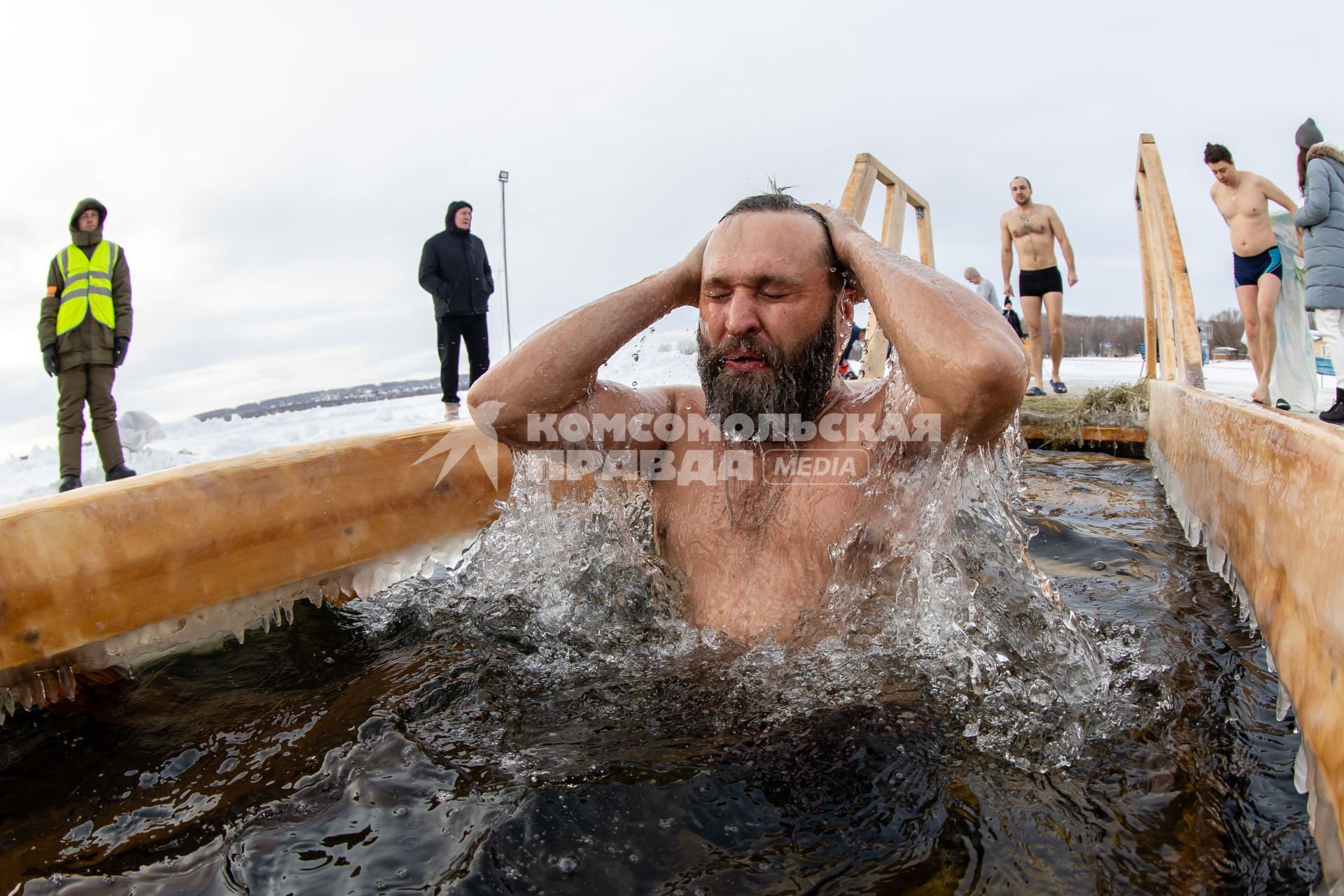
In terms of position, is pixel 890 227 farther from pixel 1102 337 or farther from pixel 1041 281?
pixel 1102 337

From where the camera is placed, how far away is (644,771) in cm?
160

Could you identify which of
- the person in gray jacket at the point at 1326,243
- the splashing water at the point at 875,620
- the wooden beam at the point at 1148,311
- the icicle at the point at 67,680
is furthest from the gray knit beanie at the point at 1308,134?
the icicle at the point at 67,680

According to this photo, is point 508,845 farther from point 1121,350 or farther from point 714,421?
point 1121,350

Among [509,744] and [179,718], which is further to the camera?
[179,718]

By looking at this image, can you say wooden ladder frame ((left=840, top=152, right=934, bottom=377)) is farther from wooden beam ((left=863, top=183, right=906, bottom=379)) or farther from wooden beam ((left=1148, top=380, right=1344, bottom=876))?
wooden beam ((left=1148, top=380, right=1344, bottom=876))

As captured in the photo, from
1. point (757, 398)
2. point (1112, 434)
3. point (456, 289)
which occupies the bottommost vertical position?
point (1112, 434)

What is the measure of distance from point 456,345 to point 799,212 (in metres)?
5.15

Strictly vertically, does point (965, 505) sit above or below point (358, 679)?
above

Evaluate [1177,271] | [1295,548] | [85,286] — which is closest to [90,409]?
[85,286]

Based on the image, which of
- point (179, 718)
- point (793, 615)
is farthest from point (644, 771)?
point (179, 718)

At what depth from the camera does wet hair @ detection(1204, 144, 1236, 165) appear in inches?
230

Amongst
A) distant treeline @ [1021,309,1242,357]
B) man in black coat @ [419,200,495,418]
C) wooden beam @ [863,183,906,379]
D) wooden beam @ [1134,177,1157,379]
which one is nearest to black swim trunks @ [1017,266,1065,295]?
wooden beam @ [1134,177,1157,379]

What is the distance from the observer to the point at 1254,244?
5.79 m

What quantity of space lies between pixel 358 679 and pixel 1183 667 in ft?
6.77
